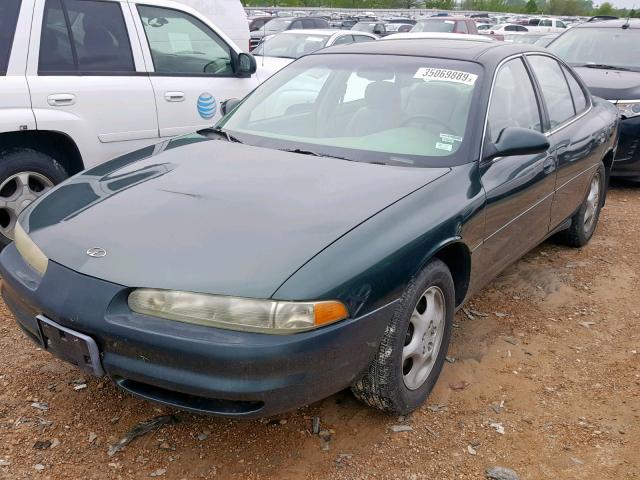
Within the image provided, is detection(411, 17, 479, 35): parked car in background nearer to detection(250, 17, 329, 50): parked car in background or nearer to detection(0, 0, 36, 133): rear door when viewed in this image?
detection(250, 17, 329, 50): parked car in background

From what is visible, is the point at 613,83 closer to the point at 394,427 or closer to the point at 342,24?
the point at 394,427

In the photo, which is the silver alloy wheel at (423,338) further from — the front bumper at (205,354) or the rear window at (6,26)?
the rear window at (6,26)

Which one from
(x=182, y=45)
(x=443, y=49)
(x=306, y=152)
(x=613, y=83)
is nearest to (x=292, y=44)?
(x=613, y=83)

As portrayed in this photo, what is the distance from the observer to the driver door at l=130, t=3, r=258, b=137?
522cm

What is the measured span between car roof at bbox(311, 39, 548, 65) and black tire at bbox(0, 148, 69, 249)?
2034 millimetres

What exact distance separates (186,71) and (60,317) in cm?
357

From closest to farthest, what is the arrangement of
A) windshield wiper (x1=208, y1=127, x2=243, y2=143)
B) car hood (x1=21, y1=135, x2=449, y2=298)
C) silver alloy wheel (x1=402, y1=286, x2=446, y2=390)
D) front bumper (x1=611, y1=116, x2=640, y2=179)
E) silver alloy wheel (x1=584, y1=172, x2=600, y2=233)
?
car hood (x1=21, y1=135, x2=449, y2=298) → silver alloy wheel (x1=402, y1=286, x2=446, y2=390) → windshield wiper (x1=208, y1=127, x2=243, y2=143) → silver alloy wheel (x1=584, y1=172, x2=600, y2=233) → front bumper (x1=611, y1=116, x2=640, y2=179)

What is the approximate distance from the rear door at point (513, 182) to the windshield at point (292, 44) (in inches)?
280

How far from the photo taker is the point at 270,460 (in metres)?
2.65

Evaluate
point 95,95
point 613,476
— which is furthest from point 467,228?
point 95,95

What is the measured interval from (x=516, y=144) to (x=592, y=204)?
237 centimetres

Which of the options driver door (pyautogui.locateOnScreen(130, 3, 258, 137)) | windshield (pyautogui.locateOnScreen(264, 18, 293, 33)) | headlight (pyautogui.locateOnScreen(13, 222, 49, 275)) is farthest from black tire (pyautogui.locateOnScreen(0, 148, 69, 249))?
windshield (pyautogui.locateOnScreen(264, 18, 293, 33))

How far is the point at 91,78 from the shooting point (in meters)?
4.78

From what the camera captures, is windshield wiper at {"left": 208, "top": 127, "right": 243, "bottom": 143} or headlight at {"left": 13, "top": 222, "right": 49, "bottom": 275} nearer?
headlight at {"left": 13, "top": 222, "right": 49, "bottom": 275}
